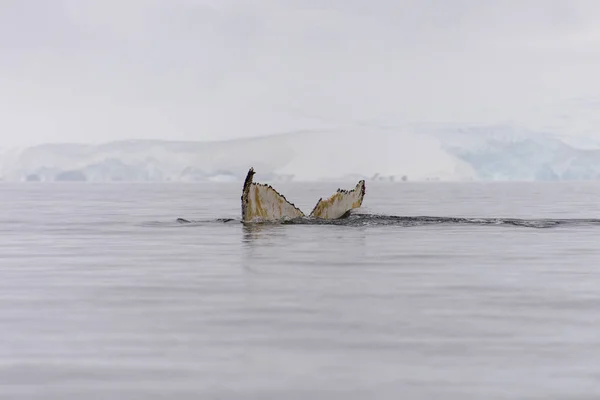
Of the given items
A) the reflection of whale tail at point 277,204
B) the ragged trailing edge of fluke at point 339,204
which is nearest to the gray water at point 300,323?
the reflection of whale tail at point 277,204

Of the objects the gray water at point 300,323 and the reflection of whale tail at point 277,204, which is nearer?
the gray water at point 300,323

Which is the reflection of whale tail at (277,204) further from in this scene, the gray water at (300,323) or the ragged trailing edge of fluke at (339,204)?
the gray water at (300,323)

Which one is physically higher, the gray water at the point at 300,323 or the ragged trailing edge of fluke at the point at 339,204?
the ragged trailing edge of fluke at the point at 339,204

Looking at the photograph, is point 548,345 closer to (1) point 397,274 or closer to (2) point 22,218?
(1) point 397,274

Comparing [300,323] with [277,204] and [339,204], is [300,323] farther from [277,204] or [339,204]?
[339,204]

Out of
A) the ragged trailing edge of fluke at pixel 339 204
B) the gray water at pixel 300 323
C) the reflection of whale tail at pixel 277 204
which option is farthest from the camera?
the ragged trailing edge of fluke at pixel 339 204

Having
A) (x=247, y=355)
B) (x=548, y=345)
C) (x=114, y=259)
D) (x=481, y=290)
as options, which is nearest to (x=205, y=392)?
(x=247, y=355)

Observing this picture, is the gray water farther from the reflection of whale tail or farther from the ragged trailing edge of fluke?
the ragged trailing edge of fluke

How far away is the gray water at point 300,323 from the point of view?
883 centimetres

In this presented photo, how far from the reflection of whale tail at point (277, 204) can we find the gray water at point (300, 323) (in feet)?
31.1

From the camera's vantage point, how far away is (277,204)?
36.1 m

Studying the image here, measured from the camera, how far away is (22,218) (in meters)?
42.6

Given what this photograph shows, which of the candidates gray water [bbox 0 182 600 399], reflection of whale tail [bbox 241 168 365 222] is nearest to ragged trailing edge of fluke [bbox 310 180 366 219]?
reflection of whale tail [bbox 241 168 365 222]

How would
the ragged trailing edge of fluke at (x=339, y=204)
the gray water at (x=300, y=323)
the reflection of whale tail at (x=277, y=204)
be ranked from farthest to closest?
the ragged trailing edge of fluke at (x=339, y=204) → the reflection of whale tail at (x=277, y=204) → the gray water at (x=300, y=323)
